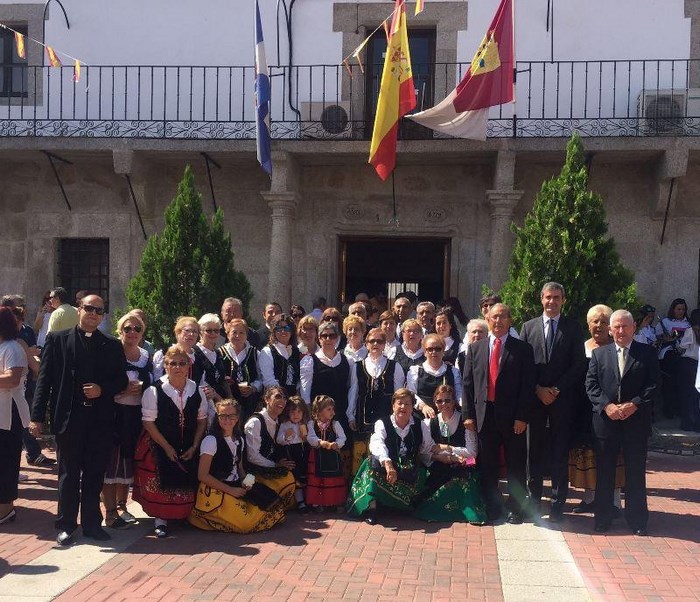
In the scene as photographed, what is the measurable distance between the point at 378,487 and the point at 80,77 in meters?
8.38

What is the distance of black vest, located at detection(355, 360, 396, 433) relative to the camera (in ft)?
23.5

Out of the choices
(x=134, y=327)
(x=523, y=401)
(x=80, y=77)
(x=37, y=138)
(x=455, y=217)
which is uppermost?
(x=80, y=77)

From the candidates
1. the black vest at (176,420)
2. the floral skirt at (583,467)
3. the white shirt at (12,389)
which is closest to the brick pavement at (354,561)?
the floral skirt at (583,467)

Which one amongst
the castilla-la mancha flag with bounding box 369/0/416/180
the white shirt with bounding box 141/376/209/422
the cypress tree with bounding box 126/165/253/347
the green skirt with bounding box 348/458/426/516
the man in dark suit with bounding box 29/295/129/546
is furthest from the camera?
the castilla-la mancha flag with bounding box 369/0/416/180

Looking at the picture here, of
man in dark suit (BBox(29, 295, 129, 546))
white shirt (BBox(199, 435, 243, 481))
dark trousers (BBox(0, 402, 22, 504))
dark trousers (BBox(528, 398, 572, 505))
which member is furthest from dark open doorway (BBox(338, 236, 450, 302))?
man in dark suit (BBox(29, 295, 129, 546))

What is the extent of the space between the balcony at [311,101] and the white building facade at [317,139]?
3 cm

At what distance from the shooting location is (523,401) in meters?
6.58

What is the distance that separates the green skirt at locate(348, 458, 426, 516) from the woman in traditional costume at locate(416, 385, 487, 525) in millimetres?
111

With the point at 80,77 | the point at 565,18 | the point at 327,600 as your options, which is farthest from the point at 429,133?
the point at 327,600

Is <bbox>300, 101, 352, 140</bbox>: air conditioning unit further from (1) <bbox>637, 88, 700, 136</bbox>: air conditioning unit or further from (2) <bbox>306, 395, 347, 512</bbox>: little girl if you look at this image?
(2) <bbox>306, 395, 347, 512</bbox>: little girl

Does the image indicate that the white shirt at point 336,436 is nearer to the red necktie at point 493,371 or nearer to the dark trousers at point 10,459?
the red necktie at point 493,371

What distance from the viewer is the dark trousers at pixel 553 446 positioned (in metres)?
6.69

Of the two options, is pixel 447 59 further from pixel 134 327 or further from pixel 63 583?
pixel 63 583

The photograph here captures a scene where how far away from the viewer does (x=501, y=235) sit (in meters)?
11.3
